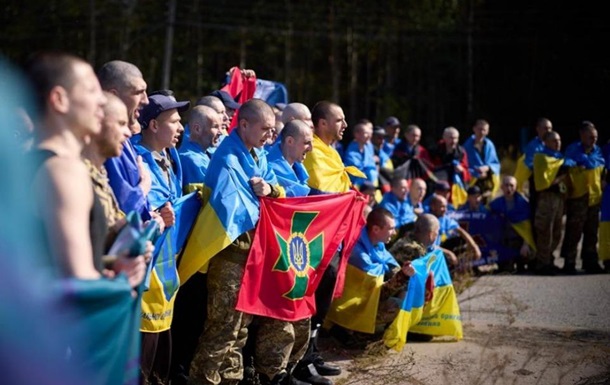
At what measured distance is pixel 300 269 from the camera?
584 centimetres

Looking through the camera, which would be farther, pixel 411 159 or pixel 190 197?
pixel 411 159

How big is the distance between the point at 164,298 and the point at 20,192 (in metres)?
2.13

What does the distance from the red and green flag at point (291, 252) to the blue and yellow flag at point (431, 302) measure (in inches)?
40.6

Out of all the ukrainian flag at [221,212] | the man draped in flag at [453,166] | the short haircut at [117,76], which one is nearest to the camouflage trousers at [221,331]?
the ukrainian flag at [221,212]

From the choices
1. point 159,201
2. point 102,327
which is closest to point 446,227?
point 159,201

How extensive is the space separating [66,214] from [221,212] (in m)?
2.47

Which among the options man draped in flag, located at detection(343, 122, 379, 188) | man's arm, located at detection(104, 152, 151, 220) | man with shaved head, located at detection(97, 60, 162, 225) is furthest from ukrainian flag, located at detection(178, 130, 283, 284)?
man draped in flag, located at detection(343, 122, 379, 188)

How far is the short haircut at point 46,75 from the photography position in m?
2.91

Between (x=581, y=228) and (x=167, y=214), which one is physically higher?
(x=167, y=214)


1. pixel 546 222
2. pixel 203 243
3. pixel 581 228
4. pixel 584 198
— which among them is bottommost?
pixel 581 228

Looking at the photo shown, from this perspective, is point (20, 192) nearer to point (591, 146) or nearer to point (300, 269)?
point (300, 269)

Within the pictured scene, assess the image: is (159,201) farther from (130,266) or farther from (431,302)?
(431,302)

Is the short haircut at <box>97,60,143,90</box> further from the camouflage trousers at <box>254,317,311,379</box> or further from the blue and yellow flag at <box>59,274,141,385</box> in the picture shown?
the camouflage trousers at <box>254,317,311,379</box>

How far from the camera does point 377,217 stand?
727 centimetres
